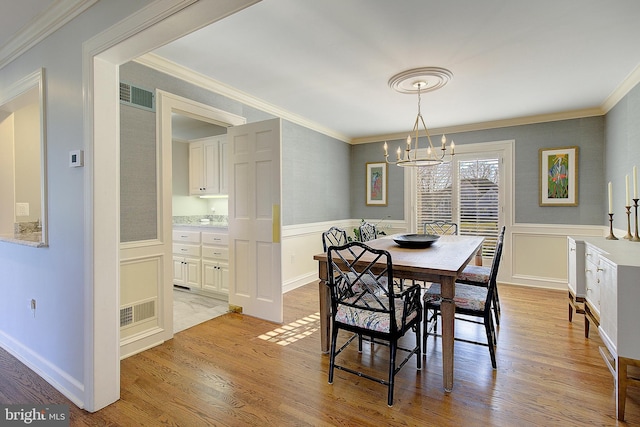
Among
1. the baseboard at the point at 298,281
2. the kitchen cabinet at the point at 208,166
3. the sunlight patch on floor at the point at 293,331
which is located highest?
the kitchen cabinet at the point at 208,166

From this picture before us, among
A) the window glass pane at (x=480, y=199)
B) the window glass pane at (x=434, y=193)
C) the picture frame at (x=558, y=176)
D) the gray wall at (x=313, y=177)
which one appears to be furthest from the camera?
the window glass pane at (x=434, y=193)

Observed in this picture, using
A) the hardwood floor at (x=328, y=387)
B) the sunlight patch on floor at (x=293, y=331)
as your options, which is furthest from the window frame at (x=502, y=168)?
the sunlight patch on floor at (x=293, y=331)

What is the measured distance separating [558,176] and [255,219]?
4268mm

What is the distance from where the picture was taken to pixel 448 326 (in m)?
2.05

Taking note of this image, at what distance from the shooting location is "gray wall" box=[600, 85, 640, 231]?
3.10m

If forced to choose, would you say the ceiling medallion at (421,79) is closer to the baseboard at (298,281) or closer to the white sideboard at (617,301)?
the white sideboard at (617,301)

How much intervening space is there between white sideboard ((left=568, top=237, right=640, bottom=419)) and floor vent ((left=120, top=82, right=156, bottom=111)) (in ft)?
11.7

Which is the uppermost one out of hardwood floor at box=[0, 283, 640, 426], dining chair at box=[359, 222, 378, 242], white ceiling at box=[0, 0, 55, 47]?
white ceiling at box=[0, 0, 55, 47]

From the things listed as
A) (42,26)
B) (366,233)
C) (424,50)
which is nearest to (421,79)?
(424,50)

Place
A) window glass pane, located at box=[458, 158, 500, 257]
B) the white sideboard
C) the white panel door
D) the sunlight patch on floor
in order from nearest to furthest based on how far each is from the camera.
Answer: the white sideboard, the sunlight patch on floor, the white panel door, window glass pane, located at box=[458, 158, 500, 257]

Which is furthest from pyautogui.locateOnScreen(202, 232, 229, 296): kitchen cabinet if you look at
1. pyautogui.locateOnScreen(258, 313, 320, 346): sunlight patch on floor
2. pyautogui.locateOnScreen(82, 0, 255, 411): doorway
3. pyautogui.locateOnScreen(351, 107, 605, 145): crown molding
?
pyautogui.locateOnScreen(351, 107, 605, 145): crown molding

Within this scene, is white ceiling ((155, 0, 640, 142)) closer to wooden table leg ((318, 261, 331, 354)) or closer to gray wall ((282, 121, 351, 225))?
gray wall ((282, 121, 351, 225))

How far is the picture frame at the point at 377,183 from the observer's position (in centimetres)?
582

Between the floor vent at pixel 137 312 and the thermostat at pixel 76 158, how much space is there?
4.03 feet
